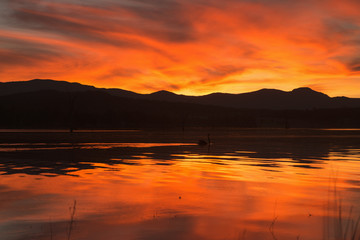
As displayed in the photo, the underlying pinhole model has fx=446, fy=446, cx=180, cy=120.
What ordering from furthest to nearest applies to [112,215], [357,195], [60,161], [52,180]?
[60,161], [52,180], [357,195], [112,215]

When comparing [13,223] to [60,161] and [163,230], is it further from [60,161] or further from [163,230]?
[60,161]

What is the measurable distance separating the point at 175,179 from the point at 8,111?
140 meters

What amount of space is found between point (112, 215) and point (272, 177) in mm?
10263

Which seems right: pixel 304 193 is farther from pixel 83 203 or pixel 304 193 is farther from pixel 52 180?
pixel 52 180

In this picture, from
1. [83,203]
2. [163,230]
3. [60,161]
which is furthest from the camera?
[60,161]

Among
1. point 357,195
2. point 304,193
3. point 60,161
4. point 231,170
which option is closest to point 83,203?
point 304,193

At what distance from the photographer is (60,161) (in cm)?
2802

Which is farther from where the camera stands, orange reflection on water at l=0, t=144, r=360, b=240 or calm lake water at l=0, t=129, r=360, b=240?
orange reflection on water at l=0, t=144, r=360, b=240

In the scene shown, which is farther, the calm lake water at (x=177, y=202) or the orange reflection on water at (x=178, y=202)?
the orange reflection on water at (x=178, y=202)

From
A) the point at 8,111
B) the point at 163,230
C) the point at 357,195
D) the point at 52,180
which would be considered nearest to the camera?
the point at 163,230

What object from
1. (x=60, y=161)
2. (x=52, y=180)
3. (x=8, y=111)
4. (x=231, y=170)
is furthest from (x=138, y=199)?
(x=8, y=111)

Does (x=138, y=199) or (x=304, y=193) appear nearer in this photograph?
(x=138, y=199)

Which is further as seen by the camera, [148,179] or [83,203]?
[148,179]

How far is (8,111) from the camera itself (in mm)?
148125
